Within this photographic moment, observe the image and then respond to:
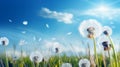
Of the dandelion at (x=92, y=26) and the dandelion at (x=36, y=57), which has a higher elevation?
the dandelion at (x=92, y=26)

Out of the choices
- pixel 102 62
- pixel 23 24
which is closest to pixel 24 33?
pixel 23 24

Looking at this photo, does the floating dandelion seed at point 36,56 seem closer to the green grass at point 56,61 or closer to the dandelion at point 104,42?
the green grass at point 56,61

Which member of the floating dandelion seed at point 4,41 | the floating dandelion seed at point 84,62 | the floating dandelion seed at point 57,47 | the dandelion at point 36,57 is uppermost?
the floating dandelion seed at point 4,41

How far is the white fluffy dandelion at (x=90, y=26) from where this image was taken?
11.5 ft

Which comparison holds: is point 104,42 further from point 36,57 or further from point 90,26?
point 36,57

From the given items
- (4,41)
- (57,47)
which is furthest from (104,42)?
(4,41)

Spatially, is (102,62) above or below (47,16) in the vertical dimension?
below


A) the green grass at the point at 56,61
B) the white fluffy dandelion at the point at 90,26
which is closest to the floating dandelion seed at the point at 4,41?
the green grass at the point at 56,61

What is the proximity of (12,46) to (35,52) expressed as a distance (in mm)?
154

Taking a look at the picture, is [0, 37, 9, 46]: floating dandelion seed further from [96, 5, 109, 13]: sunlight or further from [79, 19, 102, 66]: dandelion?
[96, 5, 109, 13]: sunlight

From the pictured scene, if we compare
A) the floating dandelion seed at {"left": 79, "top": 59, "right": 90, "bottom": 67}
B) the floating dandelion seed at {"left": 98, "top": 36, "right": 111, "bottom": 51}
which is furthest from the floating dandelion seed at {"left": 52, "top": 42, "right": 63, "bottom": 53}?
the floating dandelion seed at {"left": 98, "top": 36, "right": 111, "bottom": 51}

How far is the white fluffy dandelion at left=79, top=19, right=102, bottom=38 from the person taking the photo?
3506mm

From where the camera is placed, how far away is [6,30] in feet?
11.8

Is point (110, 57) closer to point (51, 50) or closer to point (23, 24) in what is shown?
point (51, 50)
